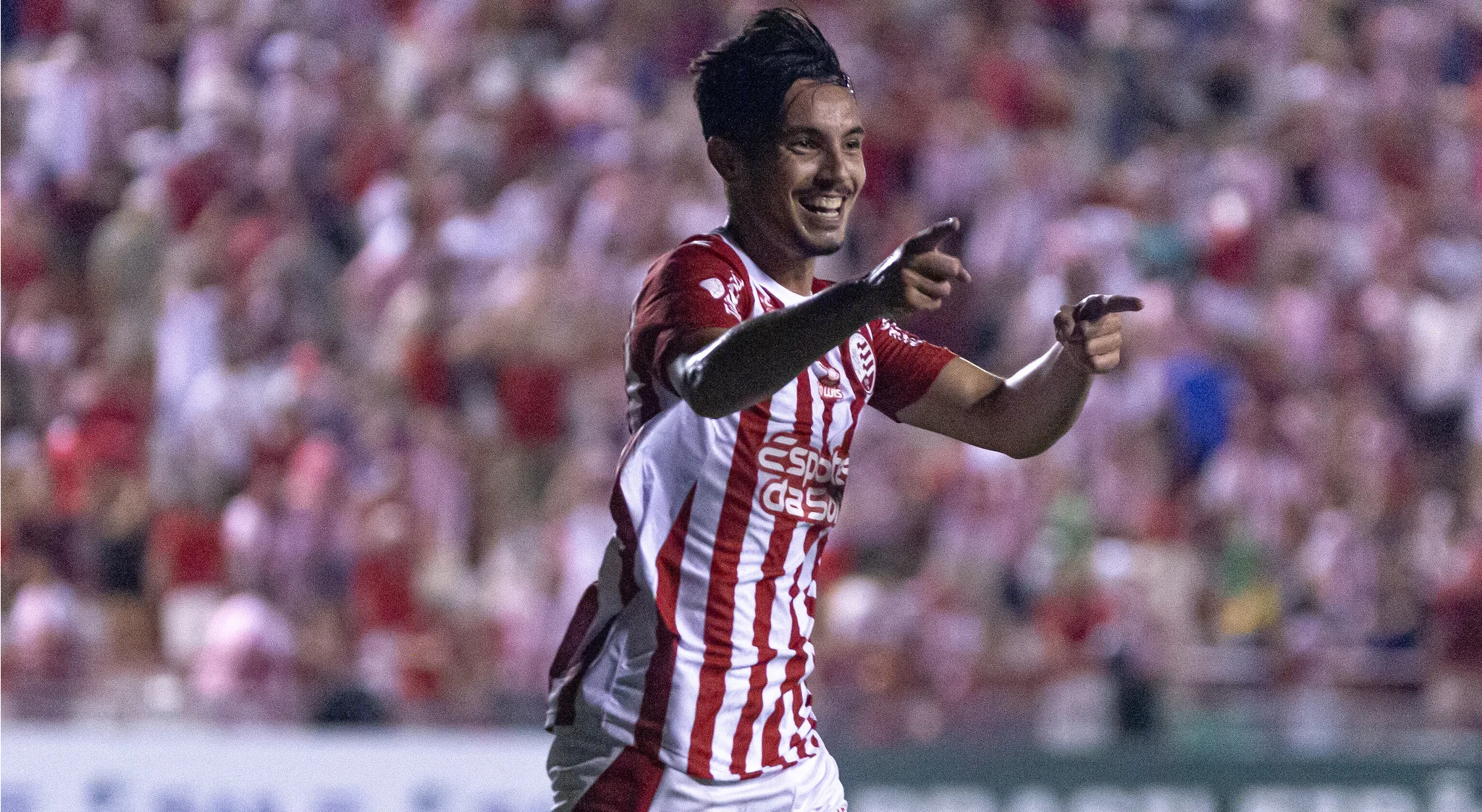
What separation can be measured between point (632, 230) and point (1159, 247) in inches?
114

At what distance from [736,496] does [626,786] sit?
57 centimetres

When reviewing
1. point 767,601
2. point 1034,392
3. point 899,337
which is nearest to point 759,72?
point 899,337

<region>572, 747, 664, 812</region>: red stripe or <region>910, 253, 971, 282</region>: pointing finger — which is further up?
<region>910, 253, 971, 282</region>: pointing finger

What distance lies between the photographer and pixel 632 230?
1110cm

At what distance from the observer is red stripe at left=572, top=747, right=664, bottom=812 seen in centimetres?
393

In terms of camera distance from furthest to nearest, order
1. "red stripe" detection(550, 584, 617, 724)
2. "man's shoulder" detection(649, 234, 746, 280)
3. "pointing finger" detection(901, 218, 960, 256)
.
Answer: "red stripe" detection(550, 584, 617, 724) → "man's shoulder" detection(649, 234, 746, 280) → "pointing finger" detection(901, 218, 960, 256)

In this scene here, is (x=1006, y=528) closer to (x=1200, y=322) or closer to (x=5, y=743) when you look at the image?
(x=1200, y=322)

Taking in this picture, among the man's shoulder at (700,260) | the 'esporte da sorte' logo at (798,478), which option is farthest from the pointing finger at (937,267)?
the 'esporte da sorte' logo at (798,478)

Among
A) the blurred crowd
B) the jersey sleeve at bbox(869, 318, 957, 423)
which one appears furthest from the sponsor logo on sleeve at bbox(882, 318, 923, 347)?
the blurred crowd

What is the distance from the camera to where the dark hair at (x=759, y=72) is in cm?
388

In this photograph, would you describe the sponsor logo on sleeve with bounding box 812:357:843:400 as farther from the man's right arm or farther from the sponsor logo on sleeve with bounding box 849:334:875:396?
the man's right arm

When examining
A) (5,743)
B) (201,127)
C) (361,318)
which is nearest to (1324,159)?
(361,318)

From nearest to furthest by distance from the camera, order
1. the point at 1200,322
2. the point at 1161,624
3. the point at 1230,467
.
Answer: the point at 1161,624
the point at 1230,467
the point at 1200,322

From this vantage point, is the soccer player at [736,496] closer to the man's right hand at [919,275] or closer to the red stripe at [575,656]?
the red stripe at [575,656]
